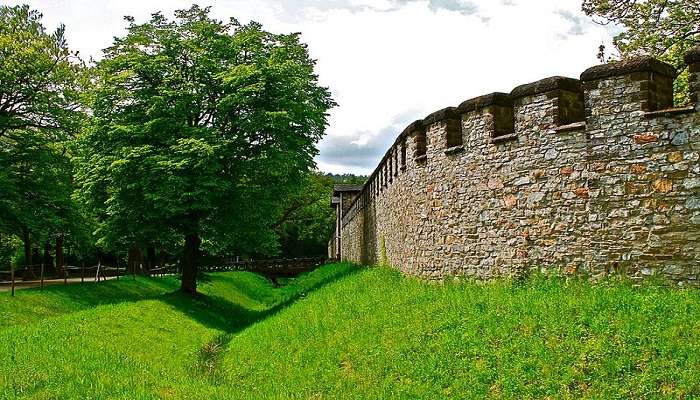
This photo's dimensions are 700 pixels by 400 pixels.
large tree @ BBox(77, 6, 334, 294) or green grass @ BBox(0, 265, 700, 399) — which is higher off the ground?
large tree @ BBox(77, 6, 334, 294)

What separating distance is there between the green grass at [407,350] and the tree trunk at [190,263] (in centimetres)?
684

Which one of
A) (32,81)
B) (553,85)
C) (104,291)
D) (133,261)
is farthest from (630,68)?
(133,261)

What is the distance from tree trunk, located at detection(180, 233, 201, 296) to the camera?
77.0ft

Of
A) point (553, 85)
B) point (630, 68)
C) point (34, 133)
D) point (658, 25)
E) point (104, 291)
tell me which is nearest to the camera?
point (630, 68)

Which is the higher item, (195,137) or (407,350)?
(195,137)

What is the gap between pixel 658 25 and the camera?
55.8ft

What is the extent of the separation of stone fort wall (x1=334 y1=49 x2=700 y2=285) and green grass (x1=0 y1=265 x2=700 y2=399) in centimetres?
53

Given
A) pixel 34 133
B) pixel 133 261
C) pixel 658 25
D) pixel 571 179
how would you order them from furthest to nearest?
pixel 133 261, pixel 34 133, pixel 658 25, pixel 571 179

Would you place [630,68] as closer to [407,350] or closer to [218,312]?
[407,350]

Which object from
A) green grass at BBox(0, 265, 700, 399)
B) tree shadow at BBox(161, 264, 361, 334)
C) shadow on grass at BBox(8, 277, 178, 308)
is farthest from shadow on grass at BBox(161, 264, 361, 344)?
green grass at BBox(0, 265, 700, 399)

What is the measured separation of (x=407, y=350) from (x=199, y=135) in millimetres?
13664

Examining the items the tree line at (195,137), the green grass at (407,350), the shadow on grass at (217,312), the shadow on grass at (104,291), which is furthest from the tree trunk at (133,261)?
the green grass at (407,350)

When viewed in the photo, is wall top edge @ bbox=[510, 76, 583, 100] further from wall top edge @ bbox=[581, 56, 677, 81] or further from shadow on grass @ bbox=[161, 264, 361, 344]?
shadow on grass @ bbox=[161, 264, 361, 344]

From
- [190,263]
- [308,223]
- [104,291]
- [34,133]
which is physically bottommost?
[104,291]
